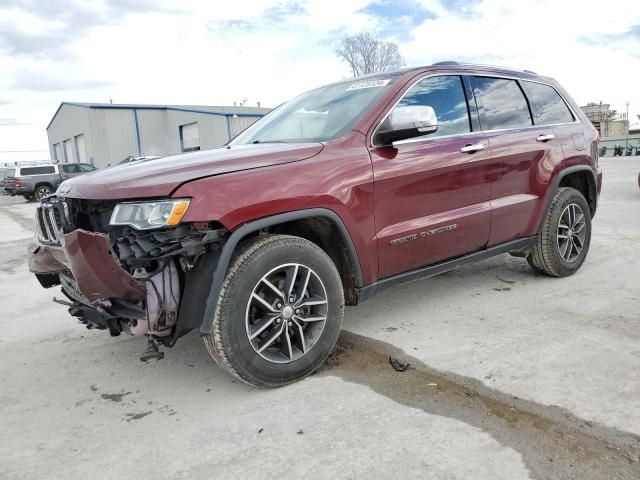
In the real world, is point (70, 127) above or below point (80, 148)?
above

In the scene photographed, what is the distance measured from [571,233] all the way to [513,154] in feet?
3.72

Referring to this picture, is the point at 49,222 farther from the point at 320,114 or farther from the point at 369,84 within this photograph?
the point at 369,84

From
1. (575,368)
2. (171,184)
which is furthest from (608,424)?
(171,184)

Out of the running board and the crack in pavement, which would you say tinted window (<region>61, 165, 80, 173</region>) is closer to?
the running board

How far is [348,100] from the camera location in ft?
11.7

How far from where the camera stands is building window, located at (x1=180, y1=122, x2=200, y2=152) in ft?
117

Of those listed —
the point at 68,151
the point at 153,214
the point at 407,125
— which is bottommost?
the point at 153,214

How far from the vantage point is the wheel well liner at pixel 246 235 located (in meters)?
2.52

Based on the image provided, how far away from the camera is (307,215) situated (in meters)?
2.83

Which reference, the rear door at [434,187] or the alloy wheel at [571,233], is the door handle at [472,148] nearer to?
the rear door at [434,187]

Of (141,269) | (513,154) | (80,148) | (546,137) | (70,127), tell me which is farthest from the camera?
(70,127)

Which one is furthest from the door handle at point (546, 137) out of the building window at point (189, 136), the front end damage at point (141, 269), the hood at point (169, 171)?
the building window at point (189, 136)

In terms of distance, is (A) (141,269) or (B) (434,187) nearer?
(A) (141,269)

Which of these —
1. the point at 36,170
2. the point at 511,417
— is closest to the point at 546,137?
the point at 511,417
